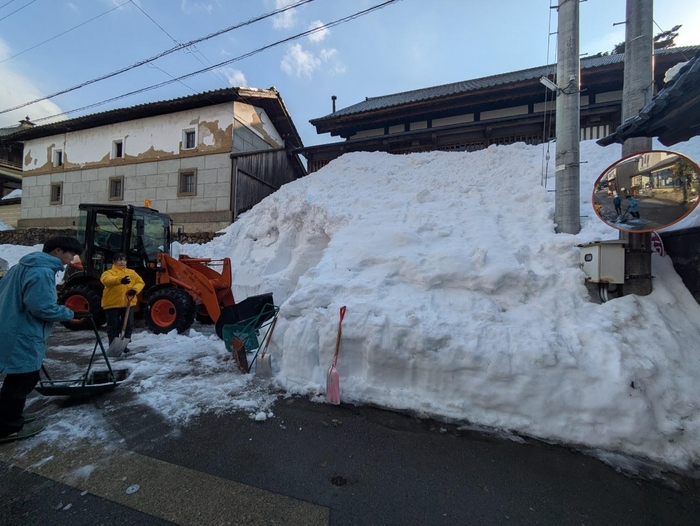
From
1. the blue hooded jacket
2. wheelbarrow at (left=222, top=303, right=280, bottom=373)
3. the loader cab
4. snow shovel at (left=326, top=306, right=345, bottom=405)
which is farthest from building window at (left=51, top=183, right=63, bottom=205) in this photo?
snow shovel at (left=326, top=306, right=345, bottom=405)

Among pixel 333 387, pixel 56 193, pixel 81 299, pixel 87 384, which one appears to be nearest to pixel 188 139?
pixel 56 193

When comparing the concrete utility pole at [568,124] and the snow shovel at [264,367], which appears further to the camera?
the concrete utility pole at [568,124]

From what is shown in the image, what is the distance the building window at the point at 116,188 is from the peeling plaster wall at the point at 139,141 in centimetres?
84

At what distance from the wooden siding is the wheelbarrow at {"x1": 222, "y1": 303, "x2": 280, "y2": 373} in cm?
991

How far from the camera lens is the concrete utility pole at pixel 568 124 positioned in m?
5.00

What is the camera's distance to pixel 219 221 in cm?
1404

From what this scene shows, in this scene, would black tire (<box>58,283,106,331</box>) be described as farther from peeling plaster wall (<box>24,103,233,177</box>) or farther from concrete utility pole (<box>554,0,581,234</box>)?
peeling plaster wall (<box>24,103,233,177</box>)

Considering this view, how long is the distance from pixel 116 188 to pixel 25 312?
17.2 meters

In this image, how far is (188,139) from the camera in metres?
15.4

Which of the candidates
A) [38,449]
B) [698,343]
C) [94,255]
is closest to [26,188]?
[94,255]

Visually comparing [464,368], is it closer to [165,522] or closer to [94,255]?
[165,522]

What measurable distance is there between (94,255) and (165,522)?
6966 mm

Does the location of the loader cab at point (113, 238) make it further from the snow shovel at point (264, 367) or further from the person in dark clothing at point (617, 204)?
the person in dark clothing at point (617, 204)

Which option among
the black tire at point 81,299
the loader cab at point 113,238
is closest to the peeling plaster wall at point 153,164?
the loader cab at point 113,238
